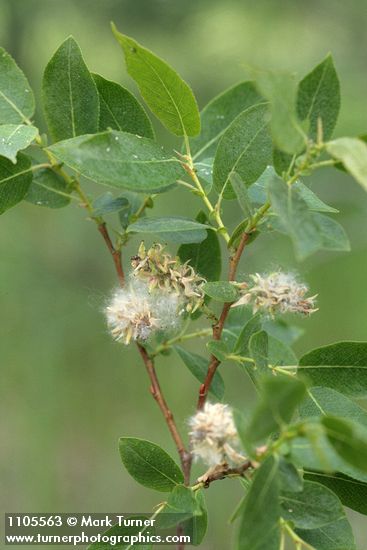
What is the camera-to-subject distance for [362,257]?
2572mm

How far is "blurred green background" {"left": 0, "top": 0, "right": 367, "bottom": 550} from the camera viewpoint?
253cm

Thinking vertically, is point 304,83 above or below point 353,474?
above

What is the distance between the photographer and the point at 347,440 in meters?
0.54

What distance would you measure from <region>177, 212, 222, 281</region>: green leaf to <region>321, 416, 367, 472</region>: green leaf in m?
0.42

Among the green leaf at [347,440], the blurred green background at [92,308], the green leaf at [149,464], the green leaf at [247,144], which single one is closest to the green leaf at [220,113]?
the green leaf at [247,144]

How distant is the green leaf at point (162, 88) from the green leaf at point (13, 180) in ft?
0.61

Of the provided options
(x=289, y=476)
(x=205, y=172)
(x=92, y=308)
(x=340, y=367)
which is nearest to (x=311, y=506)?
(x=289, y=476)

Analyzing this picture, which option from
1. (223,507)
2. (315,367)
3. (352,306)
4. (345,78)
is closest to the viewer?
(315,367)

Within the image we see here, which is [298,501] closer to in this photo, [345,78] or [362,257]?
[362,257]

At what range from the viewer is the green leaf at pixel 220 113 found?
37.6 inches

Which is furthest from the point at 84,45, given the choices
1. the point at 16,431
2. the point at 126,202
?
the point at 126,202

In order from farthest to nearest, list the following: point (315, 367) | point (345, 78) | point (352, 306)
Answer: point (345, 78)
point (352, 306)
point (315, 367)

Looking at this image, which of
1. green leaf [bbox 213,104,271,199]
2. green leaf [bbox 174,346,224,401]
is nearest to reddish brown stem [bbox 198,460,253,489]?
green leaf [bbox 174,346,224,401]

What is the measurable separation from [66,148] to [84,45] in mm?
2125
